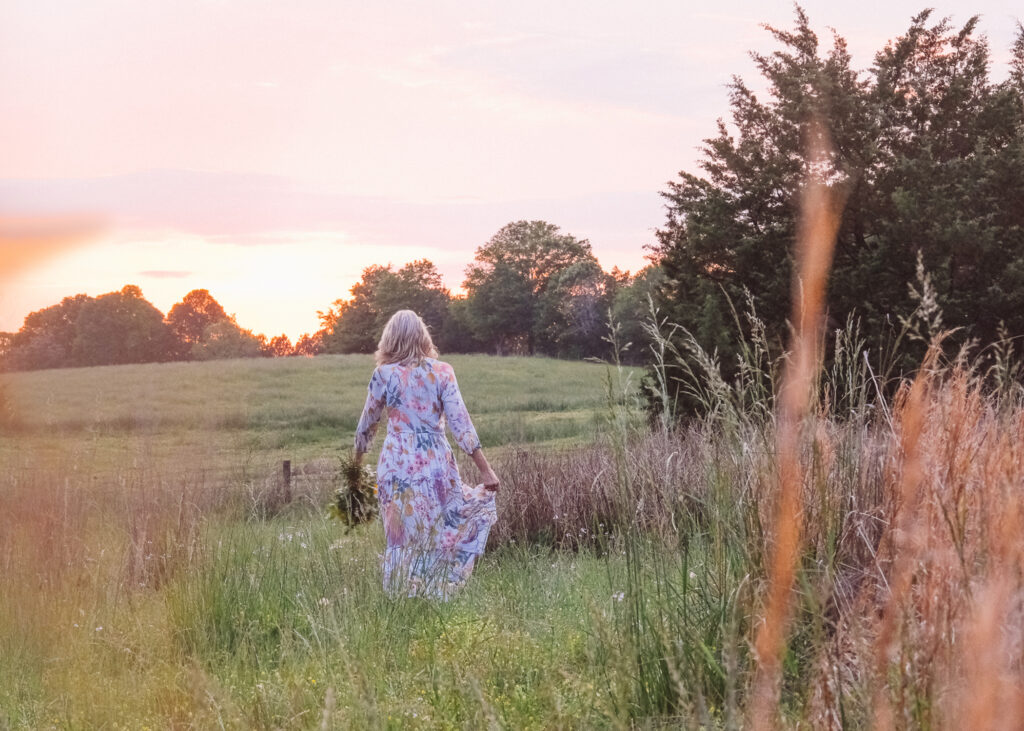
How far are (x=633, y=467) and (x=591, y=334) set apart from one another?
64.2 m

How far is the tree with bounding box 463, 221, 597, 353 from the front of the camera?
73875 mm

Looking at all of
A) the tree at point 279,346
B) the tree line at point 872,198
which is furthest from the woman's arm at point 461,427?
the tree at point 279,346

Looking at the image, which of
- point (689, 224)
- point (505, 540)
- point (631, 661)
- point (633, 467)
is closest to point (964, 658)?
point (631, 661)

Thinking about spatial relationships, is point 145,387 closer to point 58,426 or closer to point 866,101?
point 58,426

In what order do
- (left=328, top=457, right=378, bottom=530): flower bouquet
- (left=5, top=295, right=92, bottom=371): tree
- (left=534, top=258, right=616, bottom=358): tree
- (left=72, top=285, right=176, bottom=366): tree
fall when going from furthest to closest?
1. (left=72, top=285, right=176, bottom=366): tree
2. (left=5, top=295, right=92, bottom=371): tree
3. (left=534, top=258, right=616, bottom=358): tree
4. (left=328, top=457, right=378, bottom=530): flower bouquet

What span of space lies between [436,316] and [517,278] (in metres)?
9.80

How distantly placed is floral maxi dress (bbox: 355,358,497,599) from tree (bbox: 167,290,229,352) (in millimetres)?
85645

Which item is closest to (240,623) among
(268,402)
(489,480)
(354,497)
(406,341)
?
(354,497)

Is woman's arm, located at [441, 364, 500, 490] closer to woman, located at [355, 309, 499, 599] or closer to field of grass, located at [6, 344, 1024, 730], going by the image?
woman, located at [355, 309, 499, 599]

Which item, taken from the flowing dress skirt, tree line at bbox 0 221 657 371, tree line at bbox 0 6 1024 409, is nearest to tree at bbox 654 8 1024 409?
tree line at bbox 0 6 1024 409

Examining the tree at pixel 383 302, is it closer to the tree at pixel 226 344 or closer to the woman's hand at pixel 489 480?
the tree at pixel 226 344

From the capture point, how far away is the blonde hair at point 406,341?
6.42 metres

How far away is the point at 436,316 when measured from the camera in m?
83.1

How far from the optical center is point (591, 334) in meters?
67.6
